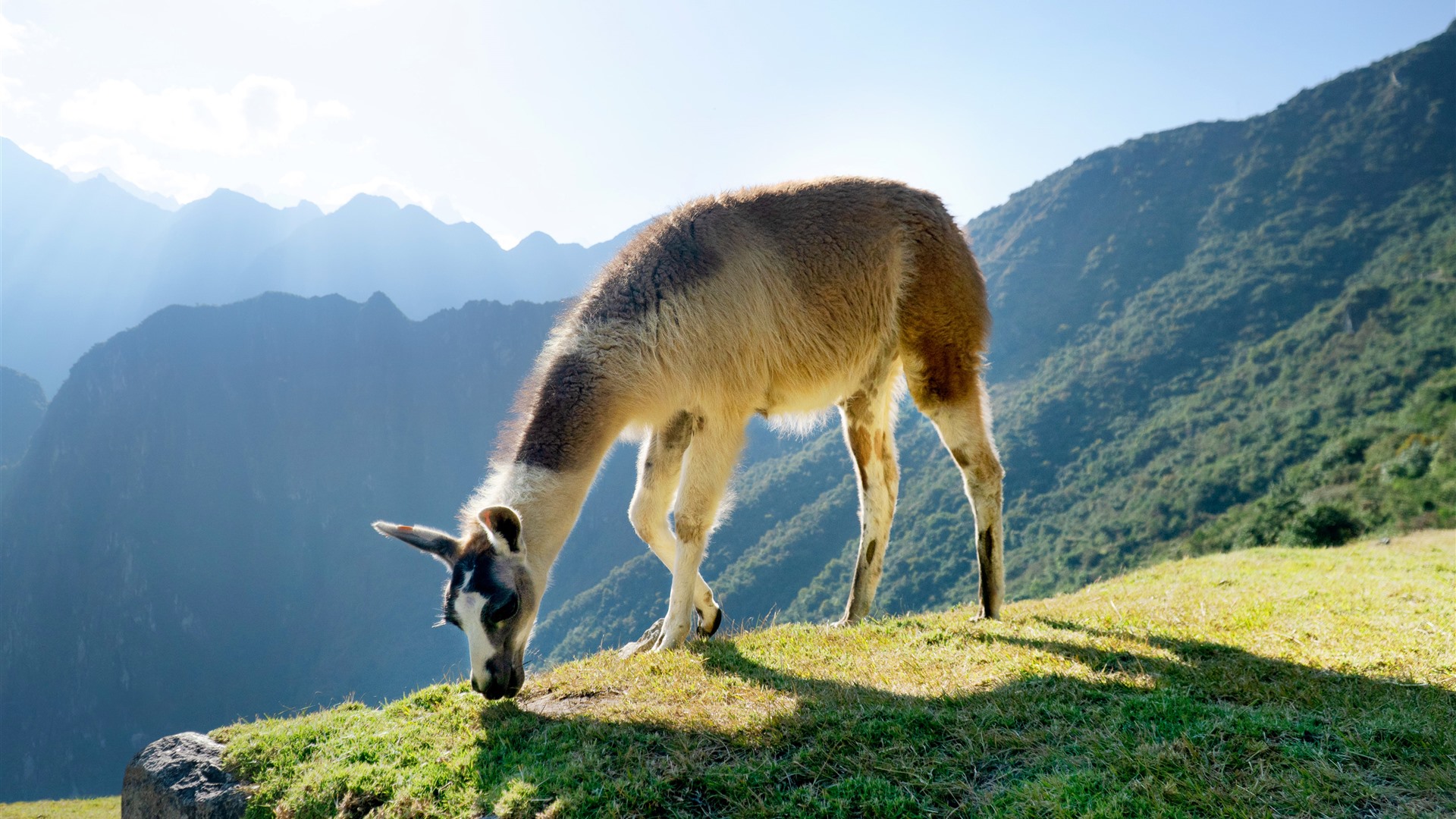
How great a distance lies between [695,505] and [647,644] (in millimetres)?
1296

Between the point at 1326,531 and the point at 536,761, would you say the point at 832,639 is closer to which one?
the point at 536,761

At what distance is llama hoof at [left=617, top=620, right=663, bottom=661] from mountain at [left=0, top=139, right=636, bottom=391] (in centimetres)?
13950

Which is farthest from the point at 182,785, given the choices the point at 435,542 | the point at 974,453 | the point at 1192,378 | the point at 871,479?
the point at 1192,378

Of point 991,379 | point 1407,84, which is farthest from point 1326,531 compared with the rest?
point 1407,84

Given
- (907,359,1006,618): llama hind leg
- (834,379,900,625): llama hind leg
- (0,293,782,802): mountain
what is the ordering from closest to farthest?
1. (907,359,1006,618): llama hind leg
2. (834,379,900,625): llama hind leg
3. (0,293,782,802): mountain

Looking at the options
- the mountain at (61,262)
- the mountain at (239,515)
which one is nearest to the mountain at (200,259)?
the mountain at (61,262)

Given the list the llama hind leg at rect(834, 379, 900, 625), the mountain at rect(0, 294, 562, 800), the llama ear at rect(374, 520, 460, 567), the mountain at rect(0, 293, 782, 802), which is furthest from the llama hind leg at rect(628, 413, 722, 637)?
the mountain at rect(0, 294, 562, 800)

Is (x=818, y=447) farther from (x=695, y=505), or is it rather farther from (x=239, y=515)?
(x=239, y=515)

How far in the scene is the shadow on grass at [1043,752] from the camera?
2.36m

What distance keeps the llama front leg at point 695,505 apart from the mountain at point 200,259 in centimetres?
13970

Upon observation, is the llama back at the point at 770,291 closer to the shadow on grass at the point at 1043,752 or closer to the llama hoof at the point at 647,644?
the llama hoof at the point at 647,644

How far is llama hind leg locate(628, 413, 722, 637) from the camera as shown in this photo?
5391mm

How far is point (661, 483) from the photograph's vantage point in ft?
17.7

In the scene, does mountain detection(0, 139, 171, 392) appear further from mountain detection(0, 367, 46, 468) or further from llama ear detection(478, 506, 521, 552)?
llama ear detection(478, 506, 521, 552)
